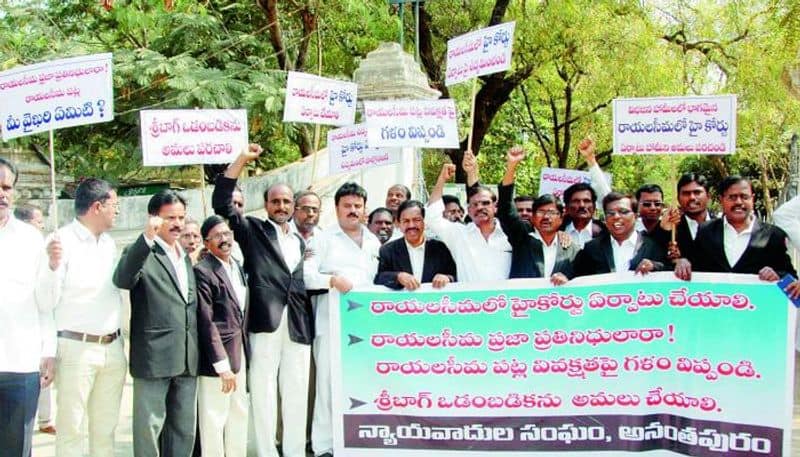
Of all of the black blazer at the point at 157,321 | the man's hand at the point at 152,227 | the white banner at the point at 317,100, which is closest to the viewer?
the man's hand at the point at 152,227

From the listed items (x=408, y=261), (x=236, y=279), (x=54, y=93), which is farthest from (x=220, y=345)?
(x=54, y=93)

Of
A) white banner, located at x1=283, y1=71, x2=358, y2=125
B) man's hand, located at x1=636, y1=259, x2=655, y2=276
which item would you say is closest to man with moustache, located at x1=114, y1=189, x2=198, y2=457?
white banner, located at x1=283, y1=71, x2=358, y2=125

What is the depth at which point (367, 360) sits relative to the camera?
Answer: 4824 mm

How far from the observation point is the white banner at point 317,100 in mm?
6598

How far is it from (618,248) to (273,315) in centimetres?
226

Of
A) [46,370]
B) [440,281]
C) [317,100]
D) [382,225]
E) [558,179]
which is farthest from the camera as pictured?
[558,179]

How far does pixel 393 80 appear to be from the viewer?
9711 mm

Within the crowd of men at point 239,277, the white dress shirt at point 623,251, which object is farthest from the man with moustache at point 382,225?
the white dress shirt at point 623,251

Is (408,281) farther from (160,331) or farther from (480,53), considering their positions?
(480,53)

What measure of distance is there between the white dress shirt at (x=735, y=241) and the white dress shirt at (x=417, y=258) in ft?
6.26

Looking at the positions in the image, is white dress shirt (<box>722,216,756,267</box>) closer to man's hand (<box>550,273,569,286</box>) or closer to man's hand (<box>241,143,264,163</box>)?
man's hand (<box>550,273,569,286</box>)

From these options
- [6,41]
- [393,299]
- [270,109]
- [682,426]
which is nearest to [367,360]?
[393,299]

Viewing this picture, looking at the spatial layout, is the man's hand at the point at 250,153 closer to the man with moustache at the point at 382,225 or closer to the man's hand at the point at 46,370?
the man with moustache at the point at 382,225

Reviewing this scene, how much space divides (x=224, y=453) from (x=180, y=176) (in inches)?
431
